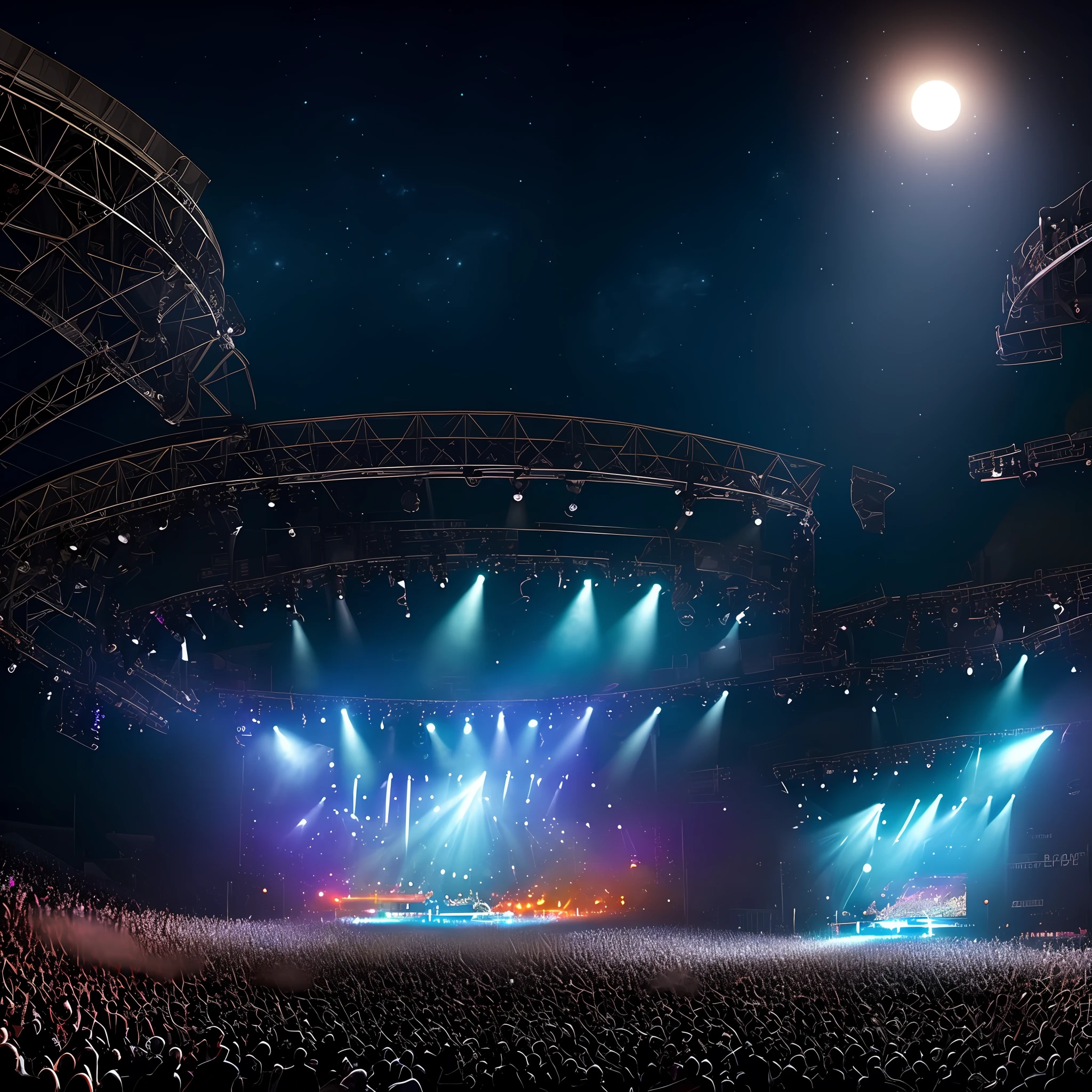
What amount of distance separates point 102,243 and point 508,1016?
8892 millimetres

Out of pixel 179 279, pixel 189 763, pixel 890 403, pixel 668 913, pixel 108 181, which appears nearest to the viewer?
pixel 108 181

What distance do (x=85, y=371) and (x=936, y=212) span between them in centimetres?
1230

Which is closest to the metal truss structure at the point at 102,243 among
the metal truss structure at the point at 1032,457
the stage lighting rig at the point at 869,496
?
the stage lighting rig at the point at 869,496

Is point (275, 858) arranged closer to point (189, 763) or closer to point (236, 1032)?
point (189, 763)

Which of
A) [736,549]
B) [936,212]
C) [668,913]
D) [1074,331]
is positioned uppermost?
[936,212]

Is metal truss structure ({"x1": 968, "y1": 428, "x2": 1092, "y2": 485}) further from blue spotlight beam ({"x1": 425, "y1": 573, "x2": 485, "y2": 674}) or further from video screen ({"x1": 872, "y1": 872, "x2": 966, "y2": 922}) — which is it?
video screen ({"x1": 872, "y1": 872, "x2": 966, "y2": 922})

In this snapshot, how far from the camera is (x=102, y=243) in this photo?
10.9 m

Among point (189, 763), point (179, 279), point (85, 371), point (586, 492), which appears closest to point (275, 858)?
point (189, 763)

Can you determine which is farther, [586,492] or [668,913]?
[668,913]

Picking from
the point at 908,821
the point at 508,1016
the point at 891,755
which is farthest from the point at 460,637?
the point at 508,1016

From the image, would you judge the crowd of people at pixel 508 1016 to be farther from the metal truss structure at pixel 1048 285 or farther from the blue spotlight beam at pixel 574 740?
the blue spotlight beam at pixel 574 740

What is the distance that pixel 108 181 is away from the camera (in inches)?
390

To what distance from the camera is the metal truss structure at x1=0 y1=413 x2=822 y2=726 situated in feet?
54.7

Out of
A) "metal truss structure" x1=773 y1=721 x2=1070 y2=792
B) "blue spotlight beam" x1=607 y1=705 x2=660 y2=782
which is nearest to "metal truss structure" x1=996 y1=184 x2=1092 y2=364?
"metal truss structure" x1=773 y1=721 x2=1070 y2=792
